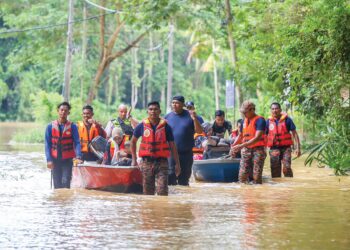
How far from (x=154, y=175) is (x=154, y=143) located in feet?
2.00

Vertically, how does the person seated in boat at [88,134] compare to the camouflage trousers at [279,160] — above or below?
above

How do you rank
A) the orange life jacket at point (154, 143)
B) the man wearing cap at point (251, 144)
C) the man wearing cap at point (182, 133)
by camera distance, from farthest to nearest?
the man wearing cap at point (251, 144), the man wearing cap at point (182, 133), the orange life jacket at point (154, 143)

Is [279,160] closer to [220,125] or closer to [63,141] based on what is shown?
[220,125]

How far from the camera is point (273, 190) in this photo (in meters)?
18.0

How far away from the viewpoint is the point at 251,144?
707 inches

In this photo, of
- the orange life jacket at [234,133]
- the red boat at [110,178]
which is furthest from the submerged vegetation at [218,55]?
the red boat at [110,178]

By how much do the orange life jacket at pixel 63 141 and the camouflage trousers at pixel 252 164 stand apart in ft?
11.4

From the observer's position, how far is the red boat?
16156 millimetres

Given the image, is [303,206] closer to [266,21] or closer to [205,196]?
[205,196]

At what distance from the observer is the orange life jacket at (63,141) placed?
16.6 m

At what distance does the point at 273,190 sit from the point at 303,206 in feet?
9.38

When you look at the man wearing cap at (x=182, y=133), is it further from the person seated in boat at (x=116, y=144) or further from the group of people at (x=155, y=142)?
the person seated in boat at (x=116, y=144)

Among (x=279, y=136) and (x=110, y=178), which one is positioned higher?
(x=279, y=136)

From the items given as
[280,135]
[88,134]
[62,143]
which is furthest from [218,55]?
[62,143]
